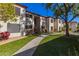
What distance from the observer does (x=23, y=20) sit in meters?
19.5

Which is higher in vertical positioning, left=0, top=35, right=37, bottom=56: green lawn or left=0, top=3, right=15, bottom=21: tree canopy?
left=0, top=3, right=15, bottom=21: tree canopy

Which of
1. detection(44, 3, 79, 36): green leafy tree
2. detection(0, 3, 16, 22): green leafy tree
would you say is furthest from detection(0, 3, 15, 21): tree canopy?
detection(44, 3, 79, 36): green leafy tree

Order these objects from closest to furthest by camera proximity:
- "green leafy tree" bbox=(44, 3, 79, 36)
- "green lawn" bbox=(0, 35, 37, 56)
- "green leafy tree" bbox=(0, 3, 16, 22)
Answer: "green lawn" bbox=(0, 35, 37, 56)
"green leafy tree" bbox=(0, 3, 16, 22)
"green leafy tree" bbox=(44, 3, 79, 36)

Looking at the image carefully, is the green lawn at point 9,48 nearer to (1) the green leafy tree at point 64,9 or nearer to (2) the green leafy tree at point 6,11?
(2) the green leafy tree at point 6,11

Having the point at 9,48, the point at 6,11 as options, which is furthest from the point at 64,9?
the point at 9,48

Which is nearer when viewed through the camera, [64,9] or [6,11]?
[6,11]

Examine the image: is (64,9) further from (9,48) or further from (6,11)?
(9,48)

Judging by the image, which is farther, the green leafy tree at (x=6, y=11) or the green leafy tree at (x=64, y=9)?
the green leafy tree at (x=64, y=9)

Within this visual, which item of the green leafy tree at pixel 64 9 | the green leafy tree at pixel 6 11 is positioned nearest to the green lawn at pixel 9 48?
the green leafy tree at pixel 6 11

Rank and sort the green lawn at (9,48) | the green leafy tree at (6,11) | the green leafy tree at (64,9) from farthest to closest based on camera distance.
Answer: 1. the green leafy tree at (64,9)
2. the green leafy tree at (6,11)
3. the green lawn at (9,48)

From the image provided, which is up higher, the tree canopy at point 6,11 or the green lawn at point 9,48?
the tree canopy at point 6,11

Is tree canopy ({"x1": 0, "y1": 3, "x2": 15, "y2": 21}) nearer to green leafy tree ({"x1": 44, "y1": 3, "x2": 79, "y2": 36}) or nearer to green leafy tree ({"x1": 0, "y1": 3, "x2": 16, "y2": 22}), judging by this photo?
green leafy tree ({"x1": 0, "y1": 3, "x2": 16, "y2": 22})

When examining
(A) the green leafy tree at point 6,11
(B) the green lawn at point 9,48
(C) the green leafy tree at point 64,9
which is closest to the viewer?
(B) the green lawn at point 9,48

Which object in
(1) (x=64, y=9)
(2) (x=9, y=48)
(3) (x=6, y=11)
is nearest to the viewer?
(2) (x=9, y=48)
